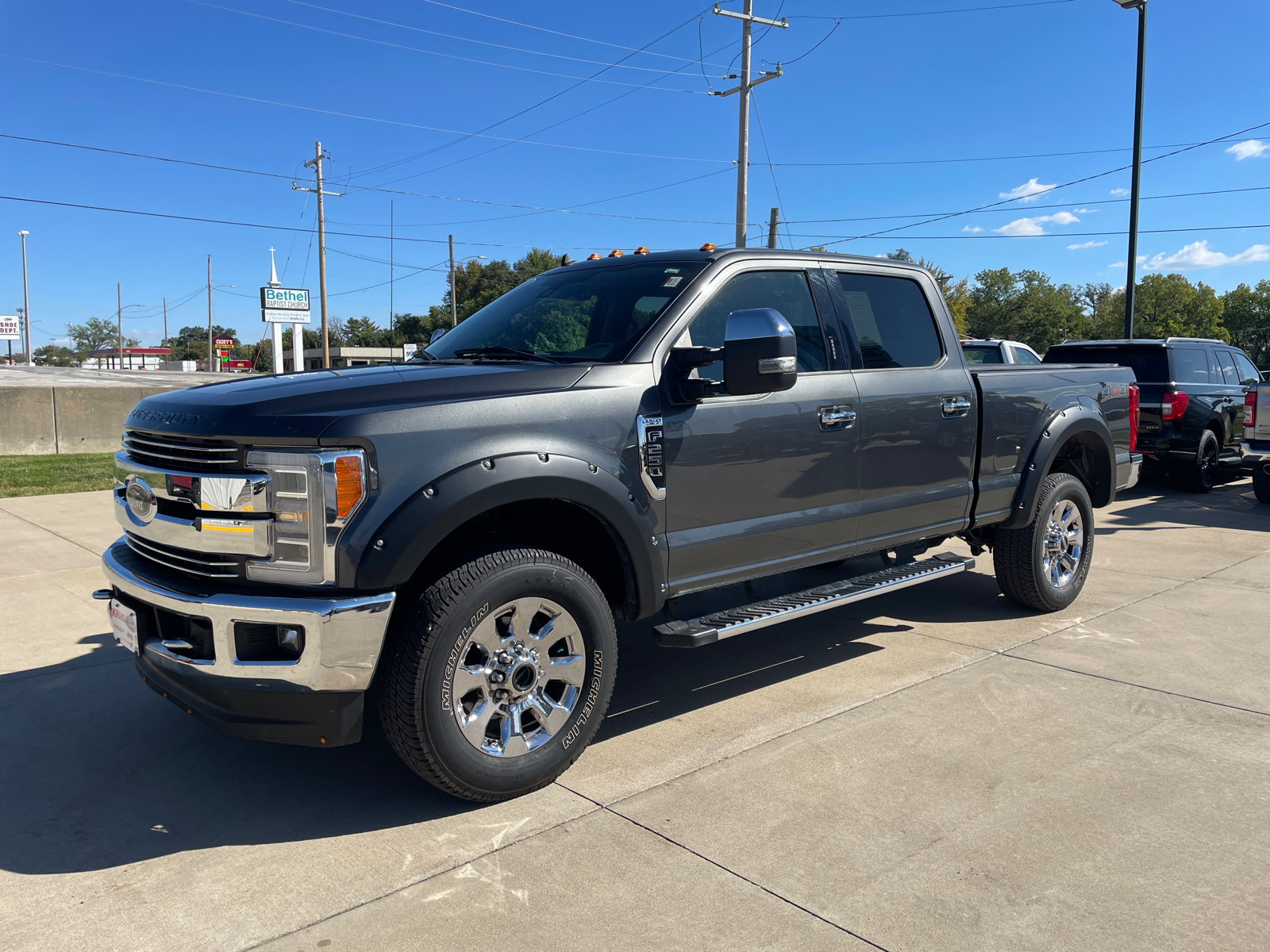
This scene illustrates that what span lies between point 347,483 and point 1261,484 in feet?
37.1

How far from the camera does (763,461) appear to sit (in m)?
4.03

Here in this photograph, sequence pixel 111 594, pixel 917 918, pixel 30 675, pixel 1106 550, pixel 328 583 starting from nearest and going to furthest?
pixel 917 918 → pixel 328 583 → pixel 111 594 → pixel 30 675 → pixel 1106 550

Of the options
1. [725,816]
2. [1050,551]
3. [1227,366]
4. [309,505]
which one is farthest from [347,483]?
[1227,366]

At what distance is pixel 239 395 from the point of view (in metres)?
3.16

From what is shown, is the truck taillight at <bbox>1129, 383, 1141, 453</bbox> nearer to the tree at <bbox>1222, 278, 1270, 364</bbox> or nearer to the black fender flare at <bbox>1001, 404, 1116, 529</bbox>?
the black fender flare at <bbox>1001, 404, 1116, 529</bbox>

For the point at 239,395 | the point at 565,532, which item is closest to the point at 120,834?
the point at 239,395

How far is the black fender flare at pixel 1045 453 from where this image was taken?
560cm

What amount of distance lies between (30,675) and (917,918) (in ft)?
14.3

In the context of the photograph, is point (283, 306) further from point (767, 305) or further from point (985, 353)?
point (767, 305)

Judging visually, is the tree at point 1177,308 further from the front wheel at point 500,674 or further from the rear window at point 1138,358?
the front wheel at point 500,674

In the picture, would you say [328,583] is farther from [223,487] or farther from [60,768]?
[60,768]

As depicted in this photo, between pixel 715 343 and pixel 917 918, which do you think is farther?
pixel 715 343

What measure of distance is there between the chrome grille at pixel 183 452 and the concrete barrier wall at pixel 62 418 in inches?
463

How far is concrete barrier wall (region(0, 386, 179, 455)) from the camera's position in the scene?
13.8 m
